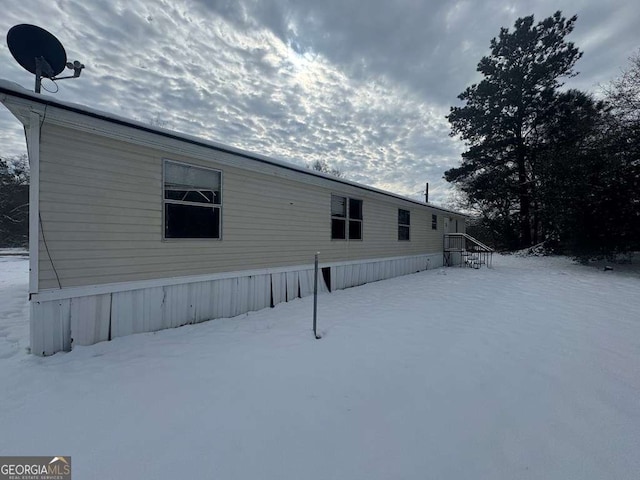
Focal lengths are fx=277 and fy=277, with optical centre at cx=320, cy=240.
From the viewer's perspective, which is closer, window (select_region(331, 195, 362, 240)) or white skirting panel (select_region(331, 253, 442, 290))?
window (select_region(331, 195, 362, 240))

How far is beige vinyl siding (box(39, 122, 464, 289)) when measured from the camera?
11.2 ft

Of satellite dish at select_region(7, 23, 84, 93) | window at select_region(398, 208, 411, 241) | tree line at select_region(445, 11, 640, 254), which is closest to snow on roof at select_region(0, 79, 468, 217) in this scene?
satellite dish at select_region(7, 23, 84, 93)

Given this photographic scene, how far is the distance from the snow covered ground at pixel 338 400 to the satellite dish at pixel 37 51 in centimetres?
383

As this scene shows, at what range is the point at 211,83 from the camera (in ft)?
36.8

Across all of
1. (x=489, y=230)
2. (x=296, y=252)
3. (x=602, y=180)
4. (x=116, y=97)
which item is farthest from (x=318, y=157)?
(x=296, y=252)

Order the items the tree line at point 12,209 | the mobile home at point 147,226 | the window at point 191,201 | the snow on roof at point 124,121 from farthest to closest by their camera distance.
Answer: the tree line at point 12,209
the window at point 191,201
the mobile home at point 147,226
the snow on roof at point 124,121

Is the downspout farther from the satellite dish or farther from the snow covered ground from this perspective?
the satellite dish

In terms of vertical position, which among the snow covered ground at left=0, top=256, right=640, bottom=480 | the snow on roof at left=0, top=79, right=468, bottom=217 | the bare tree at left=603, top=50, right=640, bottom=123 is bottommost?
the snow covered ground at left=0, top=256, right=640, bottom=480

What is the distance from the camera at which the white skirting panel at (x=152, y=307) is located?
134 inches

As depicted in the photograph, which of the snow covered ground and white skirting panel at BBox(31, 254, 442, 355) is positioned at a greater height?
white skirting panel at BBox(31, 254, 442, 355)

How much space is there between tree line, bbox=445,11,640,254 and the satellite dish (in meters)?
15.5

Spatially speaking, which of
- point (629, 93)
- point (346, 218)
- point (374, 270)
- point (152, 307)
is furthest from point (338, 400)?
point (629, 93)

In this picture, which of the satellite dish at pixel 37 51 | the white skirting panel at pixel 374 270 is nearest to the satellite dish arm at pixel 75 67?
the satellite dish at pixel 37 51

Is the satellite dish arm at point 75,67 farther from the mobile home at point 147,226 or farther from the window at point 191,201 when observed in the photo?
the window at point 191,201
